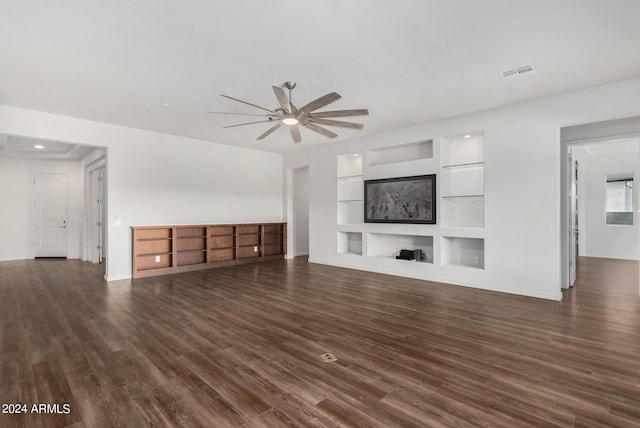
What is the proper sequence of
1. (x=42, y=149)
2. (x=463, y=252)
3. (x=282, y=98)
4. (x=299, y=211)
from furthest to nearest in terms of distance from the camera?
1. (x=299, y=211)
2. (x=42, y=149)
3. (x=463, y=252)
4. (x=282, y=98)

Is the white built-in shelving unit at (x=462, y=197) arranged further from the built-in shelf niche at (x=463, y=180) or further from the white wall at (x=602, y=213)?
the white wall at (x=602, y=213)

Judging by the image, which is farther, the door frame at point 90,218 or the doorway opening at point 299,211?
the doorway opening at point 299,211

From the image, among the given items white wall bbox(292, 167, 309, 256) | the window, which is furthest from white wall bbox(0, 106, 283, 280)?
the window

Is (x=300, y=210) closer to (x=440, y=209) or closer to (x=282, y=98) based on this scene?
(x=440, y=209)

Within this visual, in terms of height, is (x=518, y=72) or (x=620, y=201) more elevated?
(x=518, y=72)

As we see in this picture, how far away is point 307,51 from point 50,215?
955 centimetres

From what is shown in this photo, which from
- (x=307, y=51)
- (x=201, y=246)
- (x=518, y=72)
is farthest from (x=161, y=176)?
(x=518, y=72)

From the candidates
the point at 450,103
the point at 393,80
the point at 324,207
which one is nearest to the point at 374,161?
the point at 324,207

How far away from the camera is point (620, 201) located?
880cm

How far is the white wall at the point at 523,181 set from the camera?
4.39m

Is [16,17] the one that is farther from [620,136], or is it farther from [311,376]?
[620,136]

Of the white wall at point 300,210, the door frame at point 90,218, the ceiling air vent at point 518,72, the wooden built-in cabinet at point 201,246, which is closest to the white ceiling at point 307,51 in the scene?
the ceiling air vent at point 518,72

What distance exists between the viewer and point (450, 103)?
4.90m

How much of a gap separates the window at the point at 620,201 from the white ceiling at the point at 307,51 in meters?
6.76
